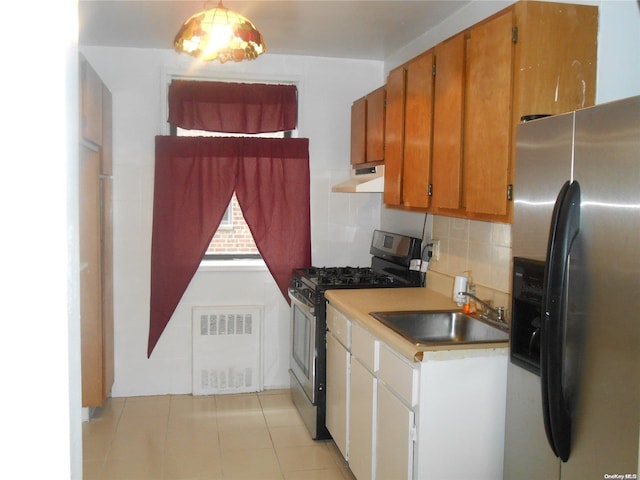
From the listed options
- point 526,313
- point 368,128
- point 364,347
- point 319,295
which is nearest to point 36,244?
point 526,313

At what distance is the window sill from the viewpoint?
15.1 ft

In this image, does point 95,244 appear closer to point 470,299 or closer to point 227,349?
point 227,349

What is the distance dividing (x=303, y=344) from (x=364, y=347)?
1175mm

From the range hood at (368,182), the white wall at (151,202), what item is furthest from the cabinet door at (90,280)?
the range hood at (368,182)

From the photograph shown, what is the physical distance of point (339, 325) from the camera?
3.40 metres

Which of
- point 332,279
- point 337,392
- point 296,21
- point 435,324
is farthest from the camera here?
point 332,279

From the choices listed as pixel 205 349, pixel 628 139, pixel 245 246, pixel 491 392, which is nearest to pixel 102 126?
pixel 245 246

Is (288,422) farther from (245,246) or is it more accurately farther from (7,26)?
(7,26)

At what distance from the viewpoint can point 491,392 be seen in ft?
8.06

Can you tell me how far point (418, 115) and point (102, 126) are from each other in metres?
2.09

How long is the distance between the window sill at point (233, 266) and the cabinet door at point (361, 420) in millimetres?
1699

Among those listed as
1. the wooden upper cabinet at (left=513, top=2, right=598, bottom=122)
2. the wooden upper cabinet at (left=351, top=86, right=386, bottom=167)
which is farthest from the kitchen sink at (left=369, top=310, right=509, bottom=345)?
the wooden upper cabinet at (left=351, top=86, right=386, bottom=167)

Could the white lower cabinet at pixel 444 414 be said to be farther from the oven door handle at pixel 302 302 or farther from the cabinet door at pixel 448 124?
the oven door handle at pixel 302 302

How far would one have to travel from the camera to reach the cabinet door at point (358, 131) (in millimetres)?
4350
